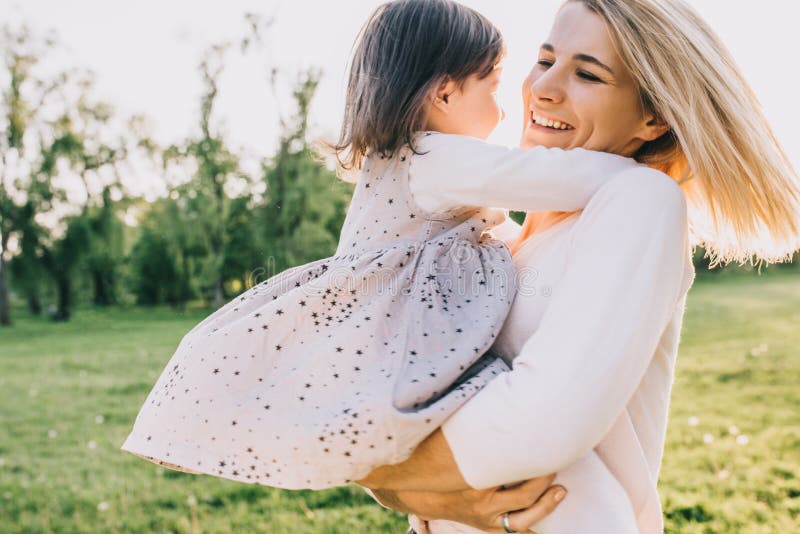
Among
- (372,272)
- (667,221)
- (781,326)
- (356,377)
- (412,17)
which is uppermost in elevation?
(412,17)

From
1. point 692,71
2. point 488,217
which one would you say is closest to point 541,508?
point 488,217

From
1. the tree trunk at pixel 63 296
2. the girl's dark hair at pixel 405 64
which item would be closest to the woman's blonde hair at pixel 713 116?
the girl's dark hair at pixel 405 64

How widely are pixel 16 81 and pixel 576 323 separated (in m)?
29.7

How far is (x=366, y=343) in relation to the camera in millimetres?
1583

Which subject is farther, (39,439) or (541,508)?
(39,439)

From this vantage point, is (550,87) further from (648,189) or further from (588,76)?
(648,189)

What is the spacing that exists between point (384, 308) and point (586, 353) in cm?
53

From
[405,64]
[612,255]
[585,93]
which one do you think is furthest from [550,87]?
[612,255]

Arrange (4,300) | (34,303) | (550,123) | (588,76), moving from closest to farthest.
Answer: (588,76)
(550,123)
(4,300)
(34,303)

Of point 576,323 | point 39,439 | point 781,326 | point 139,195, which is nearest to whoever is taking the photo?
point 576,323

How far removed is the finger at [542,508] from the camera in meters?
1.44

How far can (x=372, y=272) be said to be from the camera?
173 cm

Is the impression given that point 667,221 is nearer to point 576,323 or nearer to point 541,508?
point 576,323

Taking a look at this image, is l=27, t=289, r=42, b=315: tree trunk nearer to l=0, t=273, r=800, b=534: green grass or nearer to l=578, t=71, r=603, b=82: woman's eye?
l=0, t=273, r=800, b=534: green grass
